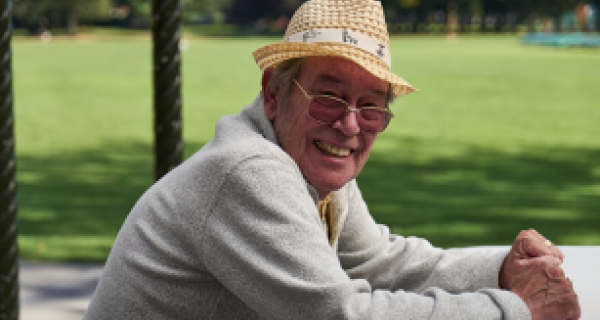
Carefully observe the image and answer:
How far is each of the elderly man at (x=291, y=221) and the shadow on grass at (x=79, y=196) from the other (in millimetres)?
4595

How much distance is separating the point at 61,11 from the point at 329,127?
3252 inches

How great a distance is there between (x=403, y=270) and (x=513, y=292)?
589mm

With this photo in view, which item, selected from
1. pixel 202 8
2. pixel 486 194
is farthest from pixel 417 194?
pixel 202 8

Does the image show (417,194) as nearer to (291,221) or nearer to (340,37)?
(340,37)

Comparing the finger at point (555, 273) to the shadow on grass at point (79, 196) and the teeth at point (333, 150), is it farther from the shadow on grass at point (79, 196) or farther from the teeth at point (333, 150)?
the shadow on grass at point (79, 196)

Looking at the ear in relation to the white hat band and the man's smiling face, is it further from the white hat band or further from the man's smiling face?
the white hat band

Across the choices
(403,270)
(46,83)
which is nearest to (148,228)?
(403,270)

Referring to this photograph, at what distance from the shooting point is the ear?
2.21 m

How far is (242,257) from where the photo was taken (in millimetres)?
1922

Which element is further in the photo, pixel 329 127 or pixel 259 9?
pixel 259 9

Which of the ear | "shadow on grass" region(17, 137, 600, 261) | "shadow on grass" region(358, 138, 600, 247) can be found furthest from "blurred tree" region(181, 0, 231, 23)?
the ear

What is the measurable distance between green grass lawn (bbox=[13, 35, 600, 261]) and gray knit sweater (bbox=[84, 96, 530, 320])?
4.65 metres

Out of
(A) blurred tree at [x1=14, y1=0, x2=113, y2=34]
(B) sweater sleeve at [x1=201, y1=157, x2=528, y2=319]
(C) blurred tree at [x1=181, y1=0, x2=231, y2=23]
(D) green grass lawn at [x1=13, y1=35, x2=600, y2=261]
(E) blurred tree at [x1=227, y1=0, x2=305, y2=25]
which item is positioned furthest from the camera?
(C) blurred tree at [x1=181, y1=0, x2=231, y2=23]

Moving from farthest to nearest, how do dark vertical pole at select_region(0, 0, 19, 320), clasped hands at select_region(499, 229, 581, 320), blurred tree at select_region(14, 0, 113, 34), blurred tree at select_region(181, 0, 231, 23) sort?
blurred tree at select_region(181, 0, 231, 23)
blurred tree at select_region(14, 0, 113, 34)
dark vertical pole at select_region(0, 0, 19, 320)
clasped hands at select_region(499, 229, 581, 320)
